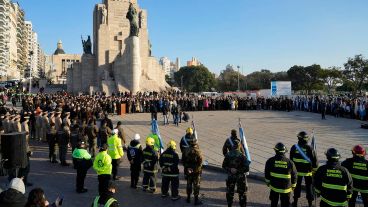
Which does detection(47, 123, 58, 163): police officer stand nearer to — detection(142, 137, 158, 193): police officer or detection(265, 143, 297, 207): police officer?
detection(142, 137, 158, 193): police officer

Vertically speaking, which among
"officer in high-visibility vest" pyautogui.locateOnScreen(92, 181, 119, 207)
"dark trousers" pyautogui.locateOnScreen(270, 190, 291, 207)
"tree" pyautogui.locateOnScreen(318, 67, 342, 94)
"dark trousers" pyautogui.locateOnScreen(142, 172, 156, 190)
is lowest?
"dark trousers" pyautogui.locateOnScreen(142, 172, 156, 190)

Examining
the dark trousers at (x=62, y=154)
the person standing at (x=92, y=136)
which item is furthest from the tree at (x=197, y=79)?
the dark trousers at (x=62, y=154)

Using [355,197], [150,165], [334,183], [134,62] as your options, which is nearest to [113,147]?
[150,165]

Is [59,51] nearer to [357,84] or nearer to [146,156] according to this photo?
[357,84]

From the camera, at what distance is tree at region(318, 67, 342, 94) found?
5912cm

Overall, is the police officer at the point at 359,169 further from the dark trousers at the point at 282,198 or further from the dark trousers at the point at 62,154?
the dark trousers at the point at 62,154

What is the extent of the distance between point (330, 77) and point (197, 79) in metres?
34.6

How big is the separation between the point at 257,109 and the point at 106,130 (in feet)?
80.8

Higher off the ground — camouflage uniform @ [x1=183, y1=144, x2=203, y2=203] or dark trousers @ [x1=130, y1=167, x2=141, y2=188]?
camouflage uniform @ [x1=183, y1=144, x2=203, y2=203]

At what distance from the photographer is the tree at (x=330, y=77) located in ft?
194

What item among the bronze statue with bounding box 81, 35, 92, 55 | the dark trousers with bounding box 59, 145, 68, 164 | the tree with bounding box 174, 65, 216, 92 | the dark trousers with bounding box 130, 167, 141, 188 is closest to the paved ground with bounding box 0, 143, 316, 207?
the dark trousers with bounding box 130, 167, 141, 188

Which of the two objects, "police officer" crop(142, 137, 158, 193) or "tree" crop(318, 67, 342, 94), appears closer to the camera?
"police officer" crop(142, 137, 158, 193)

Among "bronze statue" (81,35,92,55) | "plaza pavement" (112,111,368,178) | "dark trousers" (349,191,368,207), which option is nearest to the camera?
"dark trousers" (349,191,368,207)

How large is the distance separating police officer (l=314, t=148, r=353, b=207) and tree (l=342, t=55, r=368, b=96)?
4920cm
